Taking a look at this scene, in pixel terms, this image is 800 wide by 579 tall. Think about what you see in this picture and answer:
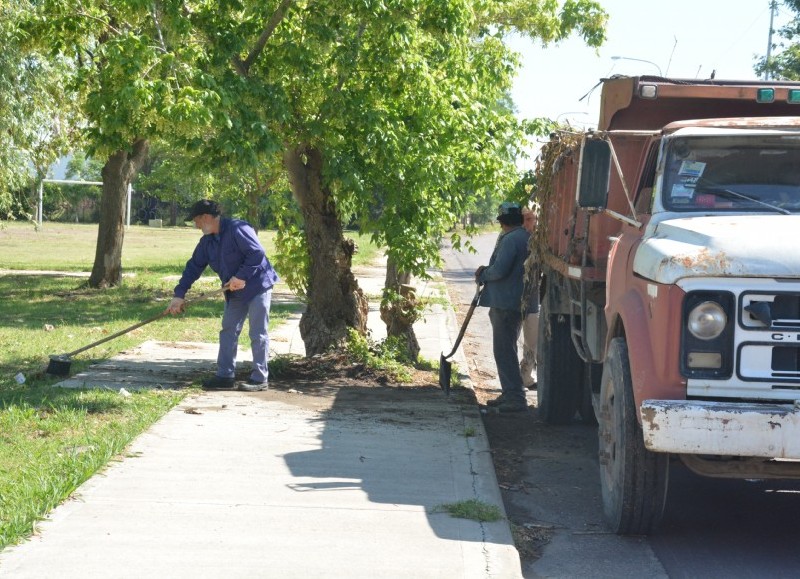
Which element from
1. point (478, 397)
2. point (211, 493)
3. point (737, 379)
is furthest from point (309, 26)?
point (737, 379)

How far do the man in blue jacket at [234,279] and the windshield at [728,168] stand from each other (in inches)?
174

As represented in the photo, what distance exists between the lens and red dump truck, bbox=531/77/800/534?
5.47m

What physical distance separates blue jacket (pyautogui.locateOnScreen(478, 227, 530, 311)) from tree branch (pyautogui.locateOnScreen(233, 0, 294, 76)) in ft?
9.42

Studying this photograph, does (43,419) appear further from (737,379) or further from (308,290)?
(737,379)

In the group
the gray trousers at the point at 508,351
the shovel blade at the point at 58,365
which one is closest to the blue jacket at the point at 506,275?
the gray trousers at the point at 508,351

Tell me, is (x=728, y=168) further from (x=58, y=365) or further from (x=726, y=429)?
(x=58, y=365)

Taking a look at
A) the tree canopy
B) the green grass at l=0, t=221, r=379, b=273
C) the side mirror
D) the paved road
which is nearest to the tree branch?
the tree canopy

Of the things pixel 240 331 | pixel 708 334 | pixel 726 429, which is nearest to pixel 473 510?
pixel 726 429

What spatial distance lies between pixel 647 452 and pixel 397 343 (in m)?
6.43

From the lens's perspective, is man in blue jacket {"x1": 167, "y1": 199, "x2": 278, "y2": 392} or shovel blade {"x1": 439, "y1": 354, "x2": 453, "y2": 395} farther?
shovel blade {"x1": 439, "y1": 354, "x2": 453, "y2": 395}

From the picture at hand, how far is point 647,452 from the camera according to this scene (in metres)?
6.02

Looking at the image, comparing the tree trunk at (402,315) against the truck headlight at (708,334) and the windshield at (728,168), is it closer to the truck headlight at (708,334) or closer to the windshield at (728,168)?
the windshield at (728,168)

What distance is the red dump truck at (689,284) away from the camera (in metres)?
5.47

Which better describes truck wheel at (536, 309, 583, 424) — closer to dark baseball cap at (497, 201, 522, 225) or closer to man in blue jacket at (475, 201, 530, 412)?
man in blue jacket at (475, 201, 530, 412)
